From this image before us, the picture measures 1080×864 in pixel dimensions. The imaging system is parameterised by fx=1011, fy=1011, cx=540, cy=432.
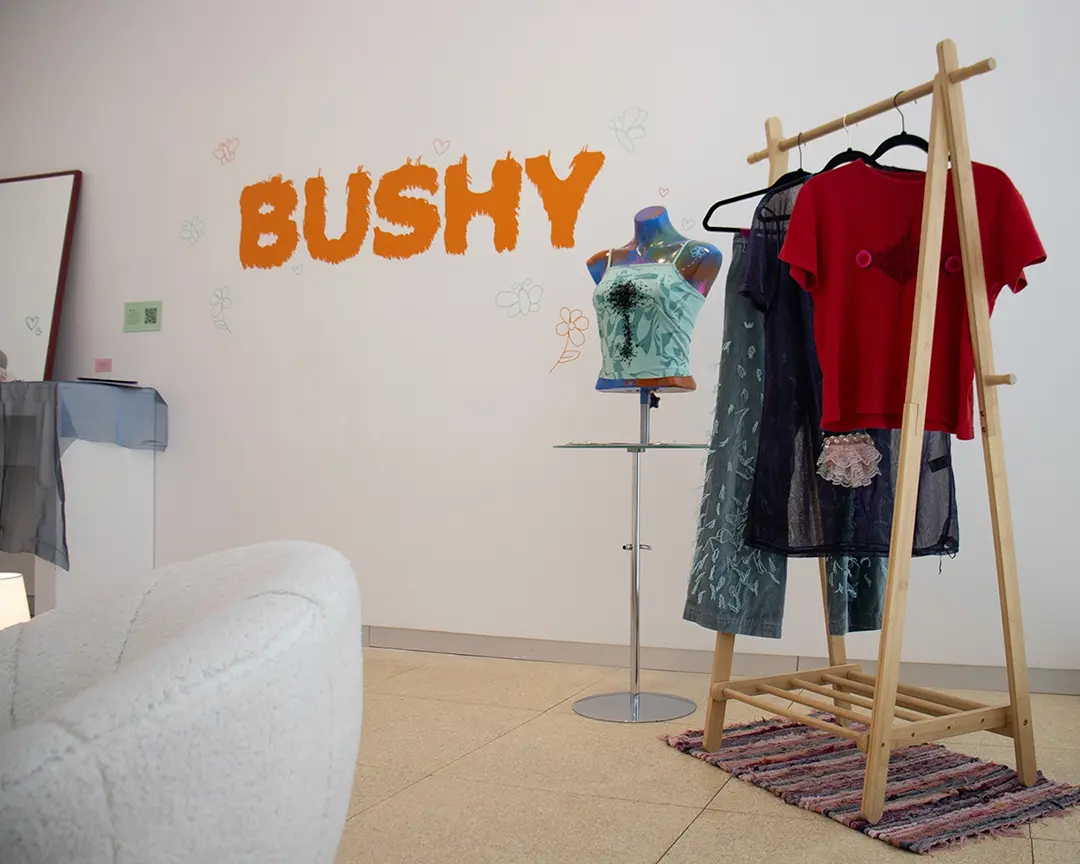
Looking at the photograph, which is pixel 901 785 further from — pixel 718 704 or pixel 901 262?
pixel 901 262

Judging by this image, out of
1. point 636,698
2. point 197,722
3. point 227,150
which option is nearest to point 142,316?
point 227,150

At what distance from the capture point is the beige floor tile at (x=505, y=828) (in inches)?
67.0

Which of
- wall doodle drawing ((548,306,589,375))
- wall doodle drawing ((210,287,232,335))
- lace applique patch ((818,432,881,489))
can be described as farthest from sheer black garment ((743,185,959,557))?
wall doodle drawing ((210,287,232,335))

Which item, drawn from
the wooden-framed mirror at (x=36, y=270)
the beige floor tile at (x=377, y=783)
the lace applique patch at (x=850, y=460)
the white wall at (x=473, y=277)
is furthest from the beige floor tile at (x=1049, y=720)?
the wooden-framed mirror at (x=36, y=270)

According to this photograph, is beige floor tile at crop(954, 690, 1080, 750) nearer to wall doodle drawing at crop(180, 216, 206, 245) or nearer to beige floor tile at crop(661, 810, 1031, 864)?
beige floor tile at crop(661, 810, 1031, 864)

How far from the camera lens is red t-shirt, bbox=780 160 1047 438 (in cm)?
204

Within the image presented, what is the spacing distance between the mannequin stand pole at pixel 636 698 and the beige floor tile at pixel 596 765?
0.08 m

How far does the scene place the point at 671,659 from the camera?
10.8 ft

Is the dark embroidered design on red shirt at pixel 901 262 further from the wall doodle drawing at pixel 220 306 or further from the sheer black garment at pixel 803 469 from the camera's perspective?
the wall doodle drawing at pixel 220 306

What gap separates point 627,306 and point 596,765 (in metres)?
1.15

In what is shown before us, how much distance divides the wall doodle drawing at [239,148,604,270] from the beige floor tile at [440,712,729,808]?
5.61 ft

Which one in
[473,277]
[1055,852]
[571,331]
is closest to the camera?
[1055,852]

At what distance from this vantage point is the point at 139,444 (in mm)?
4020

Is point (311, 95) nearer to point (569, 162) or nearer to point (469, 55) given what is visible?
point (469, 55)
